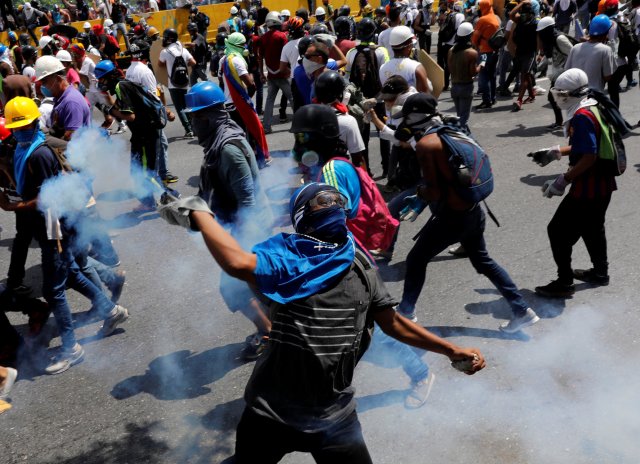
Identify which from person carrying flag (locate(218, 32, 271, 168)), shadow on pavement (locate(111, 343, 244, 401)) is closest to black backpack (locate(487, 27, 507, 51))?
person carrying flag (locate(218, 32, 271, 168))

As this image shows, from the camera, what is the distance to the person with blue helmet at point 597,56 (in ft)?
24.9

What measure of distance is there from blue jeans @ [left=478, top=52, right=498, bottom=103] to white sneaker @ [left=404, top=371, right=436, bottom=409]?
27.8ft

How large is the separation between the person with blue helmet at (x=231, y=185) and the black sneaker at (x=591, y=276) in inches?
106

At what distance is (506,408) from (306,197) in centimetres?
221

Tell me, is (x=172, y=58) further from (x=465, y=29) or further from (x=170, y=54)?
(x=465, y=29)

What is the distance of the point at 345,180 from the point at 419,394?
1420 mm

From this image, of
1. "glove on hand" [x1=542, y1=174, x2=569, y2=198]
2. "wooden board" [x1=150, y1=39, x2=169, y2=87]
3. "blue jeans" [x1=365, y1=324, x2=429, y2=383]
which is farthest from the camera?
"wooden board" [x1=150, y1=39, x2=169, y2=87]

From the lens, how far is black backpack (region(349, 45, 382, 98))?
8.01 meters

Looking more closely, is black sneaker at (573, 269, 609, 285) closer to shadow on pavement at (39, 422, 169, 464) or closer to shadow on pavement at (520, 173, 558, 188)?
shadow on pavement at (520, 173, 558, 188)

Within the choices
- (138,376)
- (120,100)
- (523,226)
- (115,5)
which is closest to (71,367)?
(138,376)

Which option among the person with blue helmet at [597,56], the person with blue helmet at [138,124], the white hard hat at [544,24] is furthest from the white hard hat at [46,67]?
the white hard hat at [544,24]

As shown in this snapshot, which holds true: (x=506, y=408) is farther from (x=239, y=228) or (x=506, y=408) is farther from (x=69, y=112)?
(x=69, y=112)

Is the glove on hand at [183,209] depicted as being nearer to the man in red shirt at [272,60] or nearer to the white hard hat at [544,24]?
the man in red shirt at [272,60]

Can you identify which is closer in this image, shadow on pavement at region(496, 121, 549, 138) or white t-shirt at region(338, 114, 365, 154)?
white t-shirt at region(338, 114, 365, 154)
